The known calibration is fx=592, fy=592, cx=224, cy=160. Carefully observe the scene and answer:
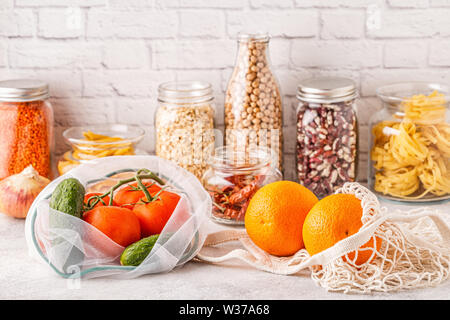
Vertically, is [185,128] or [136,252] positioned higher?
[185,128]

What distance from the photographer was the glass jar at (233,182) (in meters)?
1.31

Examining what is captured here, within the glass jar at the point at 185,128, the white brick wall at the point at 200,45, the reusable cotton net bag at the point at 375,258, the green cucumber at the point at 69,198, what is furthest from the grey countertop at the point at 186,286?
the white brick wall at the point at 200,45

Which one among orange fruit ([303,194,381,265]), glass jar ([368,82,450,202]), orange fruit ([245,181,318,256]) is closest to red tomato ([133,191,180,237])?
orange fruit ([245,181,318,256])

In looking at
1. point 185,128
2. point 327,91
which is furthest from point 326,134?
point 185,128

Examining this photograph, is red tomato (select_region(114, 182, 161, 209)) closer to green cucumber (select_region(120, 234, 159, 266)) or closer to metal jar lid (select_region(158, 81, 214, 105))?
green cucumber (select_region(120, 234, 159, 266))

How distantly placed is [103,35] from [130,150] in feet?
1.08

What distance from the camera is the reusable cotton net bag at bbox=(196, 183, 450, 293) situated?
1.02 metres

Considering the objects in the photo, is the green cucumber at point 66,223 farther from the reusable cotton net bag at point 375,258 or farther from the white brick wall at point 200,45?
the white brick wall at point 200,45

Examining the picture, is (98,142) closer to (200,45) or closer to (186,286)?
(200,45)

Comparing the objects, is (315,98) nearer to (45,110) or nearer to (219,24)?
(219,24)

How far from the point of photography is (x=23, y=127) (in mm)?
1439

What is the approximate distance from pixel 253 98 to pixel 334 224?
1.56 ft

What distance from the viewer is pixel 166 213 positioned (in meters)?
1.14
